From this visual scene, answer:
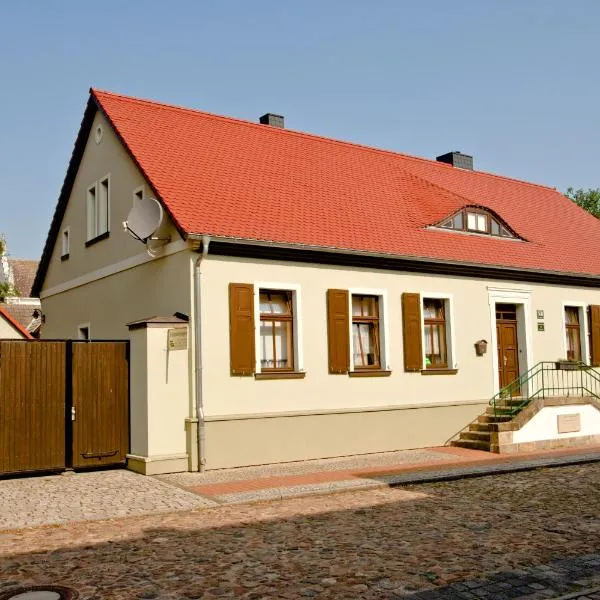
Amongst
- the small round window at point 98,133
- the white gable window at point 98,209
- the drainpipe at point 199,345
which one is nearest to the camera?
the drainpipe at point 199,345

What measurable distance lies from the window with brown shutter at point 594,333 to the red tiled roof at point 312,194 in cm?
104

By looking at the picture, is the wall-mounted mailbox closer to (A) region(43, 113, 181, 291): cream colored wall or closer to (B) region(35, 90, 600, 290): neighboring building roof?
(B) region(35, 90, 600, 290): neighboring building roof

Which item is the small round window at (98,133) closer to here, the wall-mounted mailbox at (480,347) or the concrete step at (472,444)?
the wall-mounted mailbox at (480,347)

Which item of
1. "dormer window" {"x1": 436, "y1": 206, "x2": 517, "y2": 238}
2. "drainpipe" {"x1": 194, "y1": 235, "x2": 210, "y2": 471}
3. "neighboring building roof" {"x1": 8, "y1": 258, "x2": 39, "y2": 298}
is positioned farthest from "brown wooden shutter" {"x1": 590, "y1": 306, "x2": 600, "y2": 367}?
"neighboring building roof" {"x1": 8, "y1": 258, "x2": 39, "y2": 298}

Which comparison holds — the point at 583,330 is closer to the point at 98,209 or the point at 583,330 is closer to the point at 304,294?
the point at 304,294

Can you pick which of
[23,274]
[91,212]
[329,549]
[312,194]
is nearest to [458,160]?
[312,194]

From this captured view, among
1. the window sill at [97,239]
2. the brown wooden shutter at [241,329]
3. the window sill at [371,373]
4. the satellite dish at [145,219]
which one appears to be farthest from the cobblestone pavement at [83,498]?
the window sill at [97,239]

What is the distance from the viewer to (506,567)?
20.5 feet

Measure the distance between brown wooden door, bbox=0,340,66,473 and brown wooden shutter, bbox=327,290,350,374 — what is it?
4.88 metres

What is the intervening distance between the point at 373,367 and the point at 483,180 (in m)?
10.3

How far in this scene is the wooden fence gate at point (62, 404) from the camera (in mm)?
11633

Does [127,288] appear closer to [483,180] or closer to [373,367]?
[373,367]

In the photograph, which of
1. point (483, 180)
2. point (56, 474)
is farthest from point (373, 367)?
point (483, 180)

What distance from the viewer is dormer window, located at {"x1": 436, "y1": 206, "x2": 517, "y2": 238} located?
17372mm
